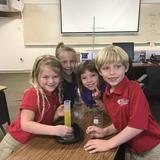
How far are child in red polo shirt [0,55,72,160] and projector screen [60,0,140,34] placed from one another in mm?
3270

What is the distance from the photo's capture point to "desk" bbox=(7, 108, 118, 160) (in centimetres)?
112

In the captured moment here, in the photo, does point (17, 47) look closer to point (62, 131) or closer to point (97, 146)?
point (62, 131)

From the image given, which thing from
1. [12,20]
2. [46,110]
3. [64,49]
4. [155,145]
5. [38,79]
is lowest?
[155,145]

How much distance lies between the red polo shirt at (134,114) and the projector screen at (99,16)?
11.4 feet

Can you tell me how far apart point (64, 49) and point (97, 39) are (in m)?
2.89

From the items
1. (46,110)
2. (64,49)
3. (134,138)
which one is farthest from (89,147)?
(64,49)

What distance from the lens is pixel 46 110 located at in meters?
1.48

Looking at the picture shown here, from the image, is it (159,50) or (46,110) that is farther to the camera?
(159,50)

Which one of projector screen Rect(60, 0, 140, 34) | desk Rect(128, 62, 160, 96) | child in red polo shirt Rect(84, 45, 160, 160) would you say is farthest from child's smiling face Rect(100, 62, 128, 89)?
projector screen Rect(60, 0, 140, 34)

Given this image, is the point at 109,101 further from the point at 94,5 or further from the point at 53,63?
the point at 94,5

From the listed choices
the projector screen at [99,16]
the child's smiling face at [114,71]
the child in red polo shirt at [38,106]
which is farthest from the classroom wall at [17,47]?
the child's smiling face at [114,71]

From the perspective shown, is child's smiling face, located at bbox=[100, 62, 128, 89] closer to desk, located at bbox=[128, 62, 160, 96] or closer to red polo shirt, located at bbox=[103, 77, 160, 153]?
red polo shirt, located at bbox=[103, 77, 160, 153]

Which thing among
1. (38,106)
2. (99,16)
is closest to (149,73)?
(99,16)

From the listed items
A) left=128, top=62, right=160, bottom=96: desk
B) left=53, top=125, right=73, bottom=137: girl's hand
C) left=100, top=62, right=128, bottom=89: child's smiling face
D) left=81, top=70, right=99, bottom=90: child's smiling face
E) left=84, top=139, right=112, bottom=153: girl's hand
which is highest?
left=100, top=62, right=128, bottom=89: child's smiling face
